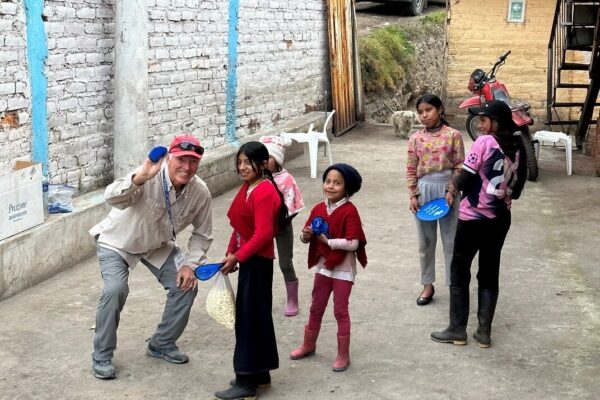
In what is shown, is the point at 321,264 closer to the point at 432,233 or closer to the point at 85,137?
the point at 432,233

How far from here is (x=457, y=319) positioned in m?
5.63

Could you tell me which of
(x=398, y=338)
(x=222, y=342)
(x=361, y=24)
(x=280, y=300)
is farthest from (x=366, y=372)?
(x=361, y=24)

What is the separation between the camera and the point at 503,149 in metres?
5.41

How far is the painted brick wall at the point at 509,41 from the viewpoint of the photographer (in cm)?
1497

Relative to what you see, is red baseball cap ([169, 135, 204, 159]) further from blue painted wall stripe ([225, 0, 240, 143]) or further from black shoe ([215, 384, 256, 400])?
blue painted wall stripe ([225, 0, 240, 143])

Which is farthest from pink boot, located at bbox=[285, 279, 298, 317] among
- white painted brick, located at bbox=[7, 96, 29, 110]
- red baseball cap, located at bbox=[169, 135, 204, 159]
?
white painted brick, located at bbox=[7, 96, 29, 110]

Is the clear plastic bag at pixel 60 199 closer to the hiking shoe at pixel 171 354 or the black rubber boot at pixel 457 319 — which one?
the hiking shoe at pixel 171 354

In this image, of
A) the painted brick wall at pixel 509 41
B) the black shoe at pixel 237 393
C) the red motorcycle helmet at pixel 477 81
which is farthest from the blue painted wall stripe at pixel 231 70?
the black shoe at pixel 237 393

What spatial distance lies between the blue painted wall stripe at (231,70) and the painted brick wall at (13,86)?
3.95 meters

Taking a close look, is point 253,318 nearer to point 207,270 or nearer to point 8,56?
point 207,270

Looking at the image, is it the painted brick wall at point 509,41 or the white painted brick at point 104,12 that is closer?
the white painted brick at point 104,12

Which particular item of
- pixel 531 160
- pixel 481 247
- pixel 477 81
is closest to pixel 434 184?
pixel 481 247

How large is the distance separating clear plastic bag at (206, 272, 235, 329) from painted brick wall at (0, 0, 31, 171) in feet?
9.12

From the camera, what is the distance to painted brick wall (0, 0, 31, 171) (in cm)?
671
